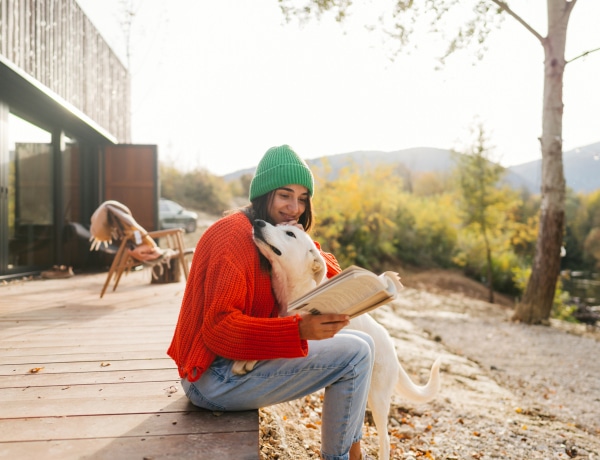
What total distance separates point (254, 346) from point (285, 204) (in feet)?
2.32

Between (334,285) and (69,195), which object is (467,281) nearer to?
(69,195)

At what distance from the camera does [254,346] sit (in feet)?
5.40

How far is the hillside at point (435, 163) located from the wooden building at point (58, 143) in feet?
21.6

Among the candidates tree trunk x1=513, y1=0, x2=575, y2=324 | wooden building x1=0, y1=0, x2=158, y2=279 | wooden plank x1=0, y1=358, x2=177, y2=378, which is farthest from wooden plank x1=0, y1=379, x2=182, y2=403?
tree trunk x1=513, y1=0, x2=575, y2=324

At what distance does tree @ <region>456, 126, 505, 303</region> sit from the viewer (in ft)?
42.1

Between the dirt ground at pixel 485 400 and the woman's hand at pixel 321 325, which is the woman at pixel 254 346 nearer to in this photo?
the woman's hand at pixel 321 325

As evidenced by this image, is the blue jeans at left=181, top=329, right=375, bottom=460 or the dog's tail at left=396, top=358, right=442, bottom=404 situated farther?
the dog's tail at left=396, top=358, right=442, bottom=404

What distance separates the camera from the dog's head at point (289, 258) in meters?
1.79

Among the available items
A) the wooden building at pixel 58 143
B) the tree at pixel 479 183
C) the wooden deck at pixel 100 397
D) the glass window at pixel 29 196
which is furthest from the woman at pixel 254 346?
Answer: the tree at pixel 479 183

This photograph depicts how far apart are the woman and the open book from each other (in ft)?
0.19

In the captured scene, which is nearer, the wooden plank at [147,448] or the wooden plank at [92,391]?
the wooden plank at [147,448]

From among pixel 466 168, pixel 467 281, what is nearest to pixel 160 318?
pixel 466 168

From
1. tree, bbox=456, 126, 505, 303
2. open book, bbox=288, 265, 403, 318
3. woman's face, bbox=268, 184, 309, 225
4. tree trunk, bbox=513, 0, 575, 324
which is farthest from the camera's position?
tree, bbox=456, 126, 505, 303

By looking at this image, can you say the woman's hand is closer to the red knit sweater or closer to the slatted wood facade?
the red knit sweater
